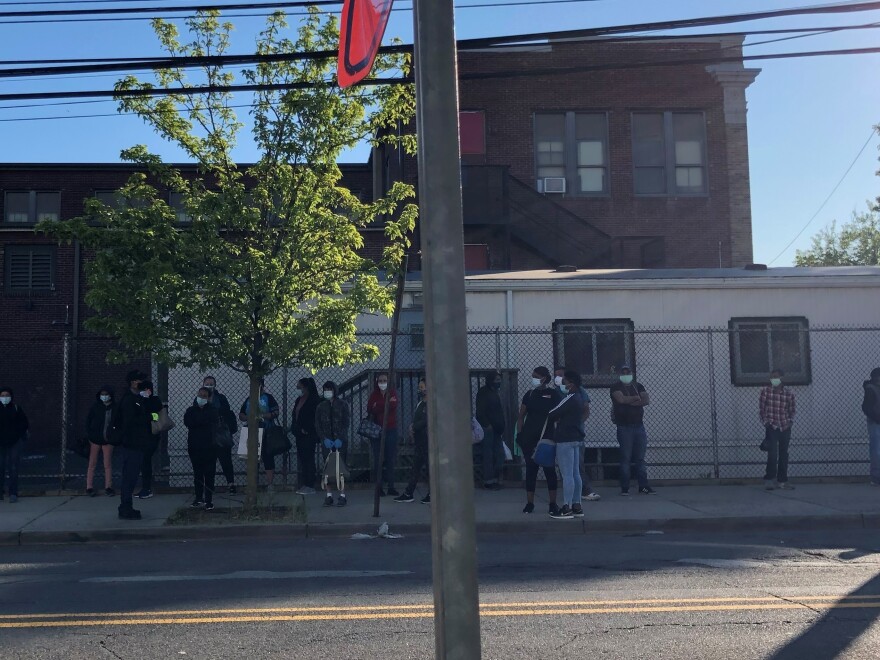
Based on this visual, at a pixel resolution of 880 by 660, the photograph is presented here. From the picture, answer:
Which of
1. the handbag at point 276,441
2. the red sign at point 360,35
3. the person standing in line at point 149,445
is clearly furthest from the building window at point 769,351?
the red sign at point 360,35

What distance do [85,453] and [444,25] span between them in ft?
37.6

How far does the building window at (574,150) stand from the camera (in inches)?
1001

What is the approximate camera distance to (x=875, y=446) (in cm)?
1353

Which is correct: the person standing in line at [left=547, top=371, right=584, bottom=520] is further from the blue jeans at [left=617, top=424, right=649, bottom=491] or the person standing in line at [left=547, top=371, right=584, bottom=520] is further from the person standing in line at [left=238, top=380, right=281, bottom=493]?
the person standing in line at [left=238, top=380, right=281, bottom=493]

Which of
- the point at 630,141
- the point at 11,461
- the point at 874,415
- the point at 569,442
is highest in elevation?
the point at 630,141

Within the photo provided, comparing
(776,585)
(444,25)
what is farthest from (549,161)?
(444,25)

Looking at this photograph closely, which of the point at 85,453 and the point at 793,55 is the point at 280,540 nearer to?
the point at 85,453

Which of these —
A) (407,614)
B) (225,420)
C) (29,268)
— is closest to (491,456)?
(225,420)

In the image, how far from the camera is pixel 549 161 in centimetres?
2544

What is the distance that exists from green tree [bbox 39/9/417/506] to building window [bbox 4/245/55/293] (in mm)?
14694

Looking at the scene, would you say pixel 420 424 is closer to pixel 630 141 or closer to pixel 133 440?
pixel 133 440

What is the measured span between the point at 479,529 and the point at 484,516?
0.44 metres

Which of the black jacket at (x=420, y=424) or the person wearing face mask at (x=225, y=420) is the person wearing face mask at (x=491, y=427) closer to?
the black jacket at (x=420, y=424)

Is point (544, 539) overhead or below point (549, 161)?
below
